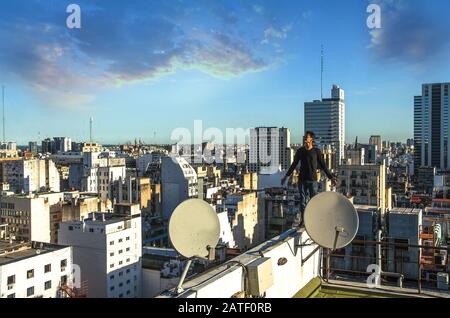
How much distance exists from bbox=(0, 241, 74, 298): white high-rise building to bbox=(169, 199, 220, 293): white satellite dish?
9.45 meters

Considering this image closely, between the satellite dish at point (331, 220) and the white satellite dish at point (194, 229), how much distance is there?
0.79 meters

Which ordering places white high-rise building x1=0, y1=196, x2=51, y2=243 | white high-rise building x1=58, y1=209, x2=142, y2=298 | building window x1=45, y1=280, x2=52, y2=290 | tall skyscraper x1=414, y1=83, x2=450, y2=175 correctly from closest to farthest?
building window x1=45, y1=280, x2=52, y2=290
white high-rise building x1=58, y1=209, x2=142, y2=298
white high-rise building x1=0, y1=196, x2=51, y2=243
tall skyscraper x1=414, y1=83, x2=450, y2=175

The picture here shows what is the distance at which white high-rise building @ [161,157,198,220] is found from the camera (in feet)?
83.4

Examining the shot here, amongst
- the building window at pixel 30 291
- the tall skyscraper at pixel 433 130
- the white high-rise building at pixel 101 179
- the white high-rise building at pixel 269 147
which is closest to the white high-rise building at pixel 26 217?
the building window at pixel 30 291

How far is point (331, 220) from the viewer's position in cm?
285

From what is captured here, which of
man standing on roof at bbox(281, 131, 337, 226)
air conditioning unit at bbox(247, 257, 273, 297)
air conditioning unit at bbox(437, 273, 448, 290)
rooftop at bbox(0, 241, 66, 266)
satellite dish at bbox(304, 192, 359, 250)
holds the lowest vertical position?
rooftop at bbox(0, 241, 66, 266)

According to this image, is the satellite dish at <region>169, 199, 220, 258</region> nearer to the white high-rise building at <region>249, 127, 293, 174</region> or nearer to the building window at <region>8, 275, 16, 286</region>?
the building window at <region>8, 275, 16, 286</region>

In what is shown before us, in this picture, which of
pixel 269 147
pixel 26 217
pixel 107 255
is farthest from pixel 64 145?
pixel 107 255

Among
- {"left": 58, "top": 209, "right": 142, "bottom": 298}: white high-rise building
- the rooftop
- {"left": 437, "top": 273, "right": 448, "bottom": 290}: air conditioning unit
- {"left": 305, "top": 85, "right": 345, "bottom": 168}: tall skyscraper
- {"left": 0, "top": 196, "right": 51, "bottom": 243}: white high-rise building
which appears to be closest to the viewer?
{"left": 437, "top": 273, "right": 448, "bottom": 290}: air conditioning unit

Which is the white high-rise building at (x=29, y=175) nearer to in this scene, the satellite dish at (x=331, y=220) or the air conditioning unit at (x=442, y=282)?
the air conditioning unit at (x=442, y=282)

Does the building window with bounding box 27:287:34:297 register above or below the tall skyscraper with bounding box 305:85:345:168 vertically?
below

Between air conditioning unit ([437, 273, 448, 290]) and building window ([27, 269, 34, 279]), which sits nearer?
air conditioning unit ([437, 273, 448, 290])

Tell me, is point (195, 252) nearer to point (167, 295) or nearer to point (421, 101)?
point (167, 295)

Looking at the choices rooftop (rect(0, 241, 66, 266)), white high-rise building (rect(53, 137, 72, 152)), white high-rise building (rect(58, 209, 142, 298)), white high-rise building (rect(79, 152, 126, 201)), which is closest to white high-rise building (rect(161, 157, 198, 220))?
white high-rise building (rect(79, 152, 126, 201))
